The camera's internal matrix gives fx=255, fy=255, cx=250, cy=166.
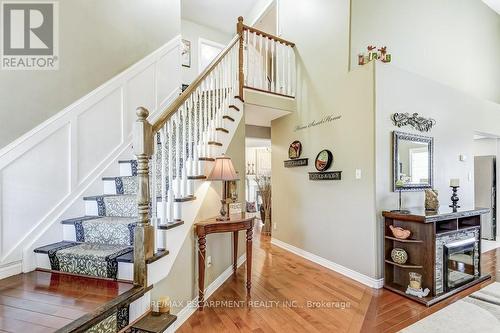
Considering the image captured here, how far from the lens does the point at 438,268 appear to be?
2.84m

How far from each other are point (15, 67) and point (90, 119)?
723 mm

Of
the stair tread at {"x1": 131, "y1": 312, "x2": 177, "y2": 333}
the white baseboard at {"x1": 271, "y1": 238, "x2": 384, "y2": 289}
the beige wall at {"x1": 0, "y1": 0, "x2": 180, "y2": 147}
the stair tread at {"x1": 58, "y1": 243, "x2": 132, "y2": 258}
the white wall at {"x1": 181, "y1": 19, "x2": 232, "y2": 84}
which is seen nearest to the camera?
the stair tread at {"x1": 131, "y1": 312, "x2": 177, "y2": 333}

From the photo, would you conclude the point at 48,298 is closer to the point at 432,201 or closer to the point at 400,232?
the point at 400,232

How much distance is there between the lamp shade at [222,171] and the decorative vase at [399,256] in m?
2.13

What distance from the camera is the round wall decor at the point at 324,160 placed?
3775mm

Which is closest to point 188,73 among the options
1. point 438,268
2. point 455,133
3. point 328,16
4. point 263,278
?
point 328,16

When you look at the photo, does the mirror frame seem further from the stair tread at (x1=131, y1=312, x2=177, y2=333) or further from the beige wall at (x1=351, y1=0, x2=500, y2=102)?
the stair tread at (x1=131, y1=312, x2=177, y2=333)

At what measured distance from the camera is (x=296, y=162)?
4.46m

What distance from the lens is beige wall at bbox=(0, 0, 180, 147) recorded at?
87.0 inches

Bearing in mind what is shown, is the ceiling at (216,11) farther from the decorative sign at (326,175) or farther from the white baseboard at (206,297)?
the white baseboard at (206,297)

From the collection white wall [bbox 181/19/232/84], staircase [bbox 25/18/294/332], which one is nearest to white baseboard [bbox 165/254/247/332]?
staircase [bbox 25/18/294/332]

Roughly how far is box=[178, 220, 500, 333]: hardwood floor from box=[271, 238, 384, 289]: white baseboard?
0.25 feet

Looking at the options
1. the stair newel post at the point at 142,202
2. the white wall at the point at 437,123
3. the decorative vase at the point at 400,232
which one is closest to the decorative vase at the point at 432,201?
the white wall at the point at 437,123

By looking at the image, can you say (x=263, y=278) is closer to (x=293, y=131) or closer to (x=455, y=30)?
(x=293, y=131)
